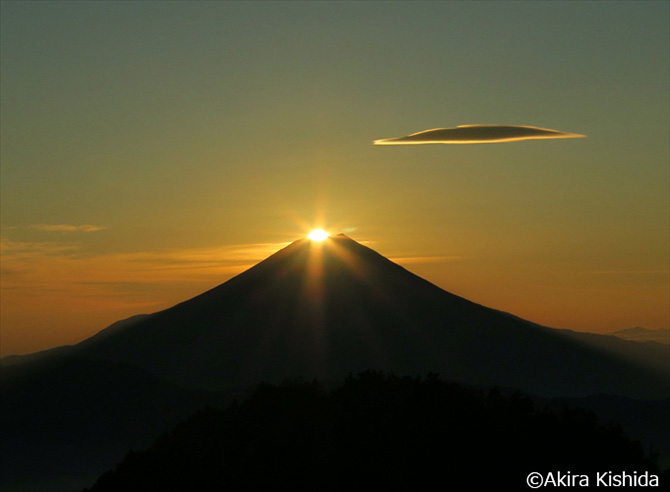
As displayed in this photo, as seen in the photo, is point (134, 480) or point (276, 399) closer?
point (134, 480)

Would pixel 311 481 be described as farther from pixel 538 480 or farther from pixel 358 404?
pixel 538 480

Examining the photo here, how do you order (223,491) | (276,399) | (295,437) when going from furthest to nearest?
(276,399), (295,437), (223,491)

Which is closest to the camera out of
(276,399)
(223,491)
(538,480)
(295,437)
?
(538,480)

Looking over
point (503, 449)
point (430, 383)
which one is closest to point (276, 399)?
point (430, 383)

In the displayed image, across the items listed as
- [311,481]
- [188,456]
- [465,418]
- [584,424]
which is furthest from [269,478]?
[584,424]

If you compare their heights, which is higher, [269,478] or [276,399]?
[276,399]

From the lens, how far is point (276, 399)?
49.9m

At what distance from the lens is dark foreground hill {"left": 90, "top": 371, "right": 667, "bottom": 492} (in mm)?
41562

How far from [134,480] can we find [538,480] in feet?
62.1

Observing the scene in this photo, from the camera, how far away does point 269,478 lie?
4206 cm

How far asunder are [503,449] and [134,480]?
684 inches

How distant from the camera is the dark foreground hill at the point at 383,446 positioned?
41.6 m

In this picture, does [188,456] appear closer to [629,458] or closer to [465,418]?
[465,418]

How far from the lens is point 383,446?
4266cm
